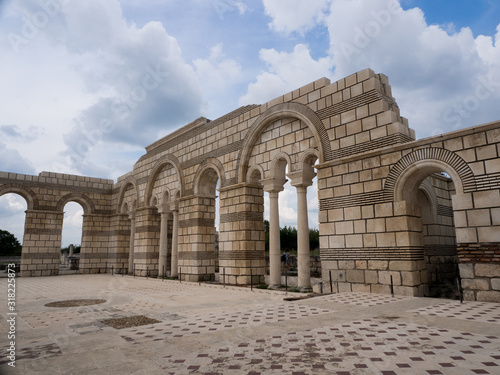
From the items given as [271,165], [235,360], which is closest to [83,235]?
[271,165]

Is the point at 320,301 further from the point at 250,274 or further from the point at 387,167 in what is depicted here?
the point at 250,274

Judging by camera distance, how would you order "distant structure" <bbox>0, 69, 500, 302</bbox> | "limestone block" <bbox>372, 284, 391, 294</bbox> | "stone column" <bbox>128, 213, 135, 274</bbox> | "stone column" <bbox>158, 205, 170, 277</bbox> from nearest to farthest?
"distant structure" <bbox>0, 69, 500, 302</bbox> < "limestone block" <bbox>372, 284, 391, 294</bbox> < "stone column" <bbox>158, 205, 170, 277</bbox> < "stone column" <bbox>128, 213, 135, 274</bbox>

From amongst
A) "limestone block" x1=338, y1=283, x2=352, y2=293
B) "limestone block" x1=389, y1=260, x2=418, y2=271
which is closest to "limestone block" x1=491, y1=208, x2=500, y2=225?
"limestone block" x1=389, y1=260, x2=418, y2=271

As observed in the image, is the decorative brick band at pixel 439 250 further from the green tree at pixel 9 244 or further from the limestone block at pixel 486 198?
the green tree at pixel 9 244

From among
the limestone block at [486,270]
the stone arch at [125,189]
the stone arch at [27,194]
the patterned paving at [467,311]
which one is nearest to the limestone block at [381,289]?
the patterned paving at [467,311]

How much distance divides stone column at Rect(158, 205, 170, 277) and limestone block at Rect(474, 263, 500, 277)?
1225cm

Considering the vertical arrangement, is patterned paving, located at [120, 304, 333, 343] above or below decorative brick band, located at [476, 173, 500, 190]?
below

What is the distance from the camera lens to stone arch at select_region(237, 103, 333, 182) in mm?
9469

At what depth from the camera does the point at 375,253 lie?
8.11 meters

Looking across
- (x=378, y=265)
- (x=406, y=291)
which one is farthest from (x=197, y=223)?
(x=406, y=291)

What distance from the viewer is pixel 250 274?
37.1 feet

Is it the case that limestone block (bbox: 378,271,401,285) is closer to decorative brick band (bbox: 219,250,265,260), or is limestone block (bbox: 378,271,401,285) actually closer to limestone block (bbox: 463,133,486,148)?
limestone block (bbox: 463,133,486,148)

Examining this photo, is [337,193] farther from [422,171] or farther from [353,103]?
[353,103]

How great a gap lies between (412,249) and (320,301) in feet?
7.87
